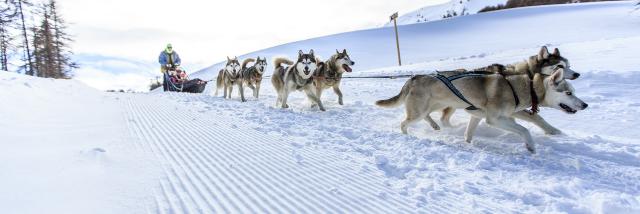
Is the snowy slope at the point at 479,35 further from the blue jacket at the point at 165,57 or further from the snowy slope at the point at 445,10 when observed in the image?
the blue jacket at the point at 165,57

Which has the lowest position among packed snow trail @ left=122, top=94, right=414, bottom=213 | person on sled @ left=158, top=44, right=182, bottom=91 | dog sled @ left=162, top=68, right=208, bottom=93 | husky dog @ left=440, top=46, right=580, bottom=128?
packed snow trail @ left=122, top=94, right=414, bottom=213

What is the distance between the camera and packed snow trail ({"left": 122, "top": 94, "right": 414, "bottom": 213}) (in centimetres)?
286

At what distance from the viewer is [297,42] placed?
4069cm

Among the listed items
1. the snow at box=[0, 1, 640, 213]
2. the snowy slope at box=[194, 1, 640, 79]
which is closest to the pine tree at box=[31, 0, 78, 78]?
the snowy slope at box=[194, 1, 640, 79]

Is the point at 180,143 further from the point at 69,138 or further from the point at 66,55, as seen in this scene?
the point at 66,55

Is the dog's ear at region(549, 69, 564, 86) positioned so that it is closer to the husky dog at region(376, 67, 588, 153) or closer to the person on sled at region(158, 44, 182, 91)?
the husky dog at region(376, 67, 588, 153)

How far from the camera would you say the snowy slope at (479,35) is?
26.0 meters

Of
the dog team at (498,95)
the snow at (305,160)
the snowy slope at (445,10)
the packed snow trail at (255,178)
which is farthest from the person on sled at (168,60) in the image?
the snowy slope at (445,10)

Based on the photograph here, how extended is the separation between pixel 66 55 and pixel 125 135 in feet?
108

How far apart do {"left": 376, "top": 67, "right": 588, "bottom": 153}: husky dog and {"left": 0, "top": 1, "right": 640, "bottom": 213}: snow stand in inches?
11.3

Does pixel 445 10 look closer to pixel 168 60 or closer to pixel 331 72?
pixel 168 60

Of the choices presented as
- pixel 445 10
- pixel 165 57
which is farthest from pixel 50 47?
pixel 445 10

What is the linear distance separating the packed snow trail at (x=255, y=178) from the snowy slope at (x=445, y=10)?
141 ft

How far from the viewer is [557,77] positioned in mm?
4688
